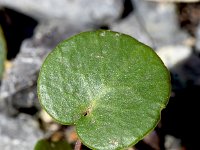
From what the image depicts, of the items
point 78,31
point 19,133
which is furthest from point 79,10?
→ point 19,133

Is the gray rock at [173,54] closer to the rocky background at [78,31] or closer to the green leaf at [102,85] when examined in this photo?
the rocky background at [78,31]

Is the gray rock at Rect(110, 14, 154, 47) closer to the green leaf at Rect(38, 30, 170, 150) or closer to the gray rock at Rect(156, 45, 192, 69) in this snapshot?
the gray rock at Rect(156, 45, 192, 69)

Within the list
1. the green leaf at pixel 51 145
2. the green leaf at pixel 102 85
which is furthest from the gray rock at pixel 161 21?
the green leaf at pixel 102 85

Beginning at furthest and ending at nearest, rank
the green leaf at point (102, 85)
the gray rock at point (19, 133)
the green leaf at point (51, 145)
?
the gray rock at point (19, 133)
the green leaf at point (51, 145)
the green leaf at point (102, 85)

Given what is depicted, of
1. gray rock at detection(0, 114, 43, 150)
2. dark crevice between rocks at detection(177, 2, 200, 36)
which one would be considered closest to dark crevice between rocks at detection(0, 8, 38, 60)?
gray rock at detection(0, 114, 43, 150)

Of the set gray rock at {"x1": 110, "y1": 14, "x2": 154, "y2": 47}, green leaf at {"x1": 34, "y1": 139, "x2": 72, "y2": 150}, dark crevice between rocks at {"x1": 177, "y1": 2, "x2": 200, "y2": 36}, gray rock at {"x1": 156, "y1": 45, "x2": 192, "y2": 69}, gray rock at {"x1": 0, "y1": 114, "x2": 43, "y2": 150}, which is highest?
dark crevice between rocks at {"x1": 177, "y1": 2, "x2": 200, "y2": 36}

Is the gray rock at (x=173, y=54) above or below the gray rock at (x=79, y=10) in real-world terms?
below
